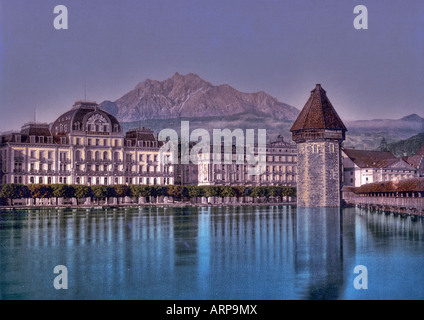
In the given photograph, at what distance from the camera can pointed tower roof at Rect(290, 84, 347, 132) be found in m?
76.6

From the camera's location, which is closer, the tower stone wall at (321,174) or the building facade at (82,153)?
the tower stone wall at (321,174)

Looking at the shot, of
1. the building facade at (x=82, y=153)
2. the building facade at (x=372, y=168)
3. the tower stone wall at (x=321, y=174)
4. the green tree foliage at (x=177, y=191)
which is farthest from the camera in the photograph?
the building facade at (x=372, y=168)

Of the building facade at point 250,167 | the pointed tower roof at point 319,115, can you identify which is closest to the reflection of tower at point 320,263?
the pointed tower roof at point 319,115

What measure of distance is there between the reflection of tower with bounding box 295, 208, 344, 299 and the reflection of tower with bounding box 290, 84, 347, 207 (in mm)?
37692

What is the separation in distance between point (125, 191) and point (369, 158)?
44109 millimetres

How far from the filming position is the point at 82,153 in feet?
301

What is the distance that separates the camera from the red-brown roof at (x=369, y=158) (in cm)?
10581

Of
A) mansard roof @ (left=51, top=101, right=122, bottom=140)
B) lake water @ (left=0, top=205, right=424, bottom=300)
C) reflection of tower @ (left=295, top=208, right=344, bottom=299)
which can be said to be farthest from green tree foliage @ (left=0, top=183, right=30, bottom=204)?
reflection of tower @ (left=295, top=208, right=344, bottom=299)

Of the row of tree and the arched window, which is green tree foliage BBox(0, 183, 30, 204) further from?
the arched window

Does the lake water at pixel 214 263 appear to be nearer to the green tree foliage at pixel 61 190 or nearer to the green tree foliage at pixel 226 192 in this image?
the green tree foliage at pixel 61 190

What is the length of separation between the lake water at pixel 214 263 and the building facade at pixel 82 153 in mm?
48565

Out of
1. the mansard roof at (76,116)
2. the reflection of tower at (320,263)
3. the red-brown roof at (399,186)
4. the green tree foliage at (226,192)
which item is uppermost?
the mansard roof at (76,116)

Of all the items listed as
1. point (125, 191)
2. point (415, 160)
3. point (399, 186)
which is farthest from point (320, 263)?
point (415, 160)
